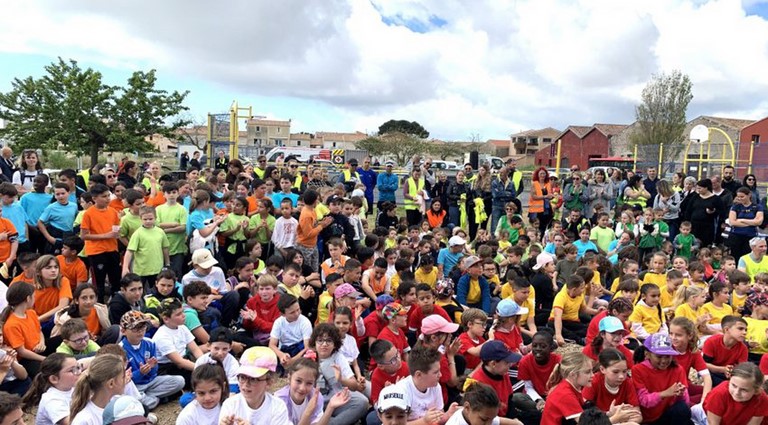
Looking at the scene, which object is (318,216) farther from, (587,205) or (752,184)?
(752,184)

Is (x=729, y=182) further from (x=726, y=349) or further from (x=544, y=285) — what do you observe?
(x=726, y=349)

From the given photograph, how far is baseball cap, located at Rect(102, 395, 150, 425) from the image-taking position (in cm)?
318

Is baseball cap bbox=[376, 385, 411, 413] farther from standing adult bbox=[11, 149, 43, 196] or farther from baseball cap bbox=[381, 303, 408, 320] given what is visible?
standing adult bbox=[11, 149, 43, 196]

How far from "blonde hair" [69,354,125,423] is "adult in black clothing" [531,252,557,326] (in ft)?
17.3

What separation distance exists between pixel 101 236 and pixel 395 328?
3.84 metres

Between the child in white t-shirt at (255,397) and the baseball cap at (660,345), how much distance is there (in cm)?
291

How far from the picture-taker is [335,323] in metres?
4.91

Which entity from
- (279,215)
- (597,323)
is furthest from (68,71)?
(597,323)

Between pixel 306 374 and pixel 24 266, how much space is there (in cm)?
372

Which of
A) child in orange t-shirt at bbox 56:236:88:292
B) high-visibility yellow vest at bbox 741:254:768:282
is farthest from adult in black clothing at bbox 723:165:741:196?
child in orange t-shirt at bbox 56:236:88:292

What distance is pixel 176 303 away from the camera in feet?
16.4

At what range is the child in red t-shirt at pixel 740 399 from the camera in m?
3.97

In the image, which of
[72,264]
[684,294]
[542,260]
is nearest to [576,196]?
[542,260]

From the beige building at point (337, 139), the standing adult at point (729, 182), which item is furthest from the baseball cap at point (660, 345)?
the beige building at point (337, 139)
